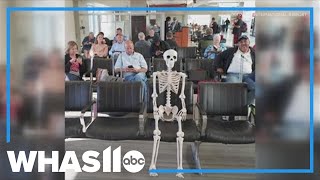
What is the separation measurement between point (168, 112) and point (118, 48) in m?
2.19

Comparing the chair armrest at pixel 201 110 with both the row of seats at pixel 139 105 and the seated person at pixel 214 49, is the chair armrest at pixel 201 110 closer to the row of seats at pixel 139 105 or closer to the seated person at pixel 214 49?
the row of seats at pixel 139 105

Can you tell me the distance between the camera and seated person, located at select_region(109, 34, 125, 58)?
412cm

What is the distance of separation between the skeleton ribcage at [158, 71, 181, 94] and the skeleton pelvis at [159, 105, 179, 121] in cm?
13

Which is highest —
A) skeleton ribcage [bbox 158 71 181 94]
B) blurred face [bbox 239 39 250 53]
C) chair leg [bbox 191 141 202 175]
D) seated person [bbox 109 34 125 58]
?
seated person [bbox 109 34 125 58]

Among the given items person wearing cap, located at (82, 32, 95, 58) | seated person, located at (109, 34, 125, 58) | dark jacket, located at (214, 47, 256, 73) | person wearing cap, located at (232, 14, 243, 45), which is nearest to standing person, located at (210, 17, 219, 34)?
person wearing cap, located at (232, 14, 243, 45)

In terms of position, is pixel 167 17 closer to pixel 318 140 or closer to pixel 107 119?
pixel 107 119

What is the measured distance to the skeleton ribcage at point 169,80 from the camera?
2385 mm

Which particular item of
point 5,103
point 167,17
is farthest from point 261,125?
point 167,17

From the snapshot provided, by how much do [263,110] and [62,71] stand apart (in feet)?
2.24

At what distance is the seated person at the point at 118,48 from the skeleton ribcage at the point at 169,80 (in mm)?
1689

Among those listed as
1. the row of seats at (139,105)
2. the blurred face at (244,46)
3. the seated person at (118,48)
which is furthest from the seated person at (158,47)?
the row of seats at (139,105)

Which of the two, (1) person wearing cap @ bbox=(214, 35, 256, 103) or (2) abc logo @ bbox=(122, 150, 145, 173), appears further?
(1) person wearing cap @ bbox=(214, 35, 256, 103)

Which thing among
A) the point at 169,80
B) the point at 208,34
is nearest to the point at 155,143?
the point at 169,80

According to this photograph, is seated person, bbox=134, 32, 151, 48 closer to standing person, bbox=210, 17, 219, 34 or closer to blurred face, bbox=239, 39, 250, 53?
standing person, bbox=210, 17, 219, 34
